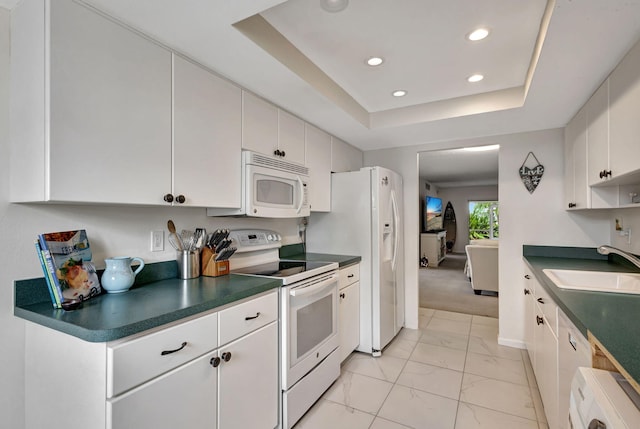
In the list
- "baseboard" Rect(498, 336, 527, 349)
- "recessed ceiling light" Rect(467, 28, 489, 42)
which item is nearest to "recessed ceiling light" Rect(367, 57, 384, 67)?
"recessed ceiling light" Rect(467, 28, 489, 42)

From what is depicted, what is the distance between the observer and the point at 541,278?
192 centimetres

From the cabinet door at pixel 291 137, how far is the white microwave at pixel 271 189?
0.10m

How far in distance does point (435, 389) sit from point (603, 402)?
1.75m

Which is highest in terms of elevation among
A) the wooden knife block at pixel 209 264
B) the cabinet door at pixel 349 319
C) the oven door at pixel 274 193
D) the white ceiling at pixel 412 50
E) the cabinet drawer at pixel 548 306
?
the white ceiling at pixel 412 50

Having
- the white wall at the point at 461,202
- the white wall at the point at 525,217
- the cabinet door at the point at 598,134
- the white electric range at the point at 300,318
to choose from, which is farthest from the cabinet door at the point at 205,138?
the white wall at the point at 461,202

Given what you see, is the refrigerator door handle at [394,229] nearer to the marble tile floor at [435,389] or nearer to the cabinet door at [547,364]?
the marble tile floor at [435,389]

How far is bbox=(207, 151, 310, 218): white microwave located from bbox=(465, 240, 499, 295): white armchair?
365 centimetres

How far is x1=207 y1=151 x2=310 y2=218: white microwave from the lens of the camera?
2014 millimetres

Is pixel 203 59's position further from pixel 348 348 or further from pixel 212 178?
pixel 348 348

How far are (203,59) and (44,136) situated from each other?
0.86 meters

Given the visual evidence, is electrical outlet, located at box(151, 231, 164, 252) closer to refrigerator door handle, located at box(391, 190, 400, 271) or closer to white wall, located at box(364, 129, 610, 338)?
refrigerator door handle, located at box(391, 190, 400, 271)

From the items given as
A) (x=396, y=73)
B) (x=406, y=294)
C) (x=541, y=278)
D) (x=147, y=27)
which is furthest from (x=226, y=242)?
(x=406, y=294)

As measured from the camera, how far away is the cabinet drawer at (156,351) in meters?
1.03

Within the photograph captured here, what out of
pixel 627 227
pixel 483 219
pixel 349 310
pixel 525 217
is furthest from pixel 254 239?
pixel 483 219
